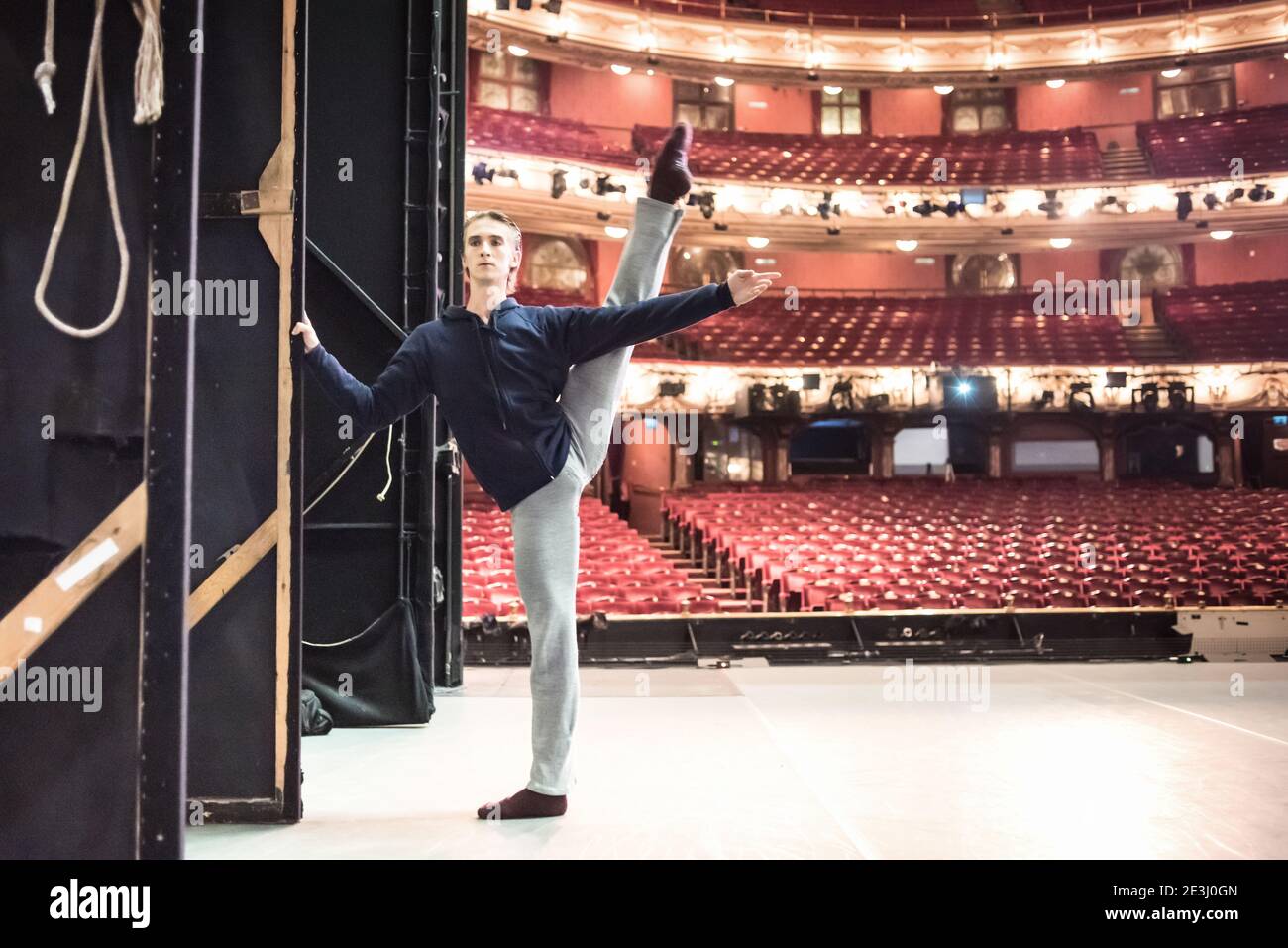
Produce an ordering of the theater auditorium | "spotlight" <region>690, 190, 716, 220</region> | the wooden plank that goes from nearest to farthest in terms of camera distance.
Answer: the wooden plank → the theater auditorium → "spotlight" <region>690, 190, 716, 220</region>

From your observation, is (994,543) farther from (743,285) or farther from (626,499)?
(743,285)

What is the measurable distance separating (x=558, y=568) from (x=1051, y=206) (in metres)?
17.6

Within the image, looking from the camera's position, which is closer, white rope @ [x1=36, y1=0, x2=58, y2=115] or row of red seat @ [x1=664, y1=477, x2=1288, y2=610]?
white rope @ [x1=36, y1=0, x2=58, y2=115]

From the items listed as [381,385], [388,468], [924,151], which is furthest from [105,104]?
[924,151]

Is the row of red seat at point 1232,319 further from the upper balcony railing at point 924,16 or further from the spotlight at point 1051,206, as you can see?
the upper balcony railing at point 924,16

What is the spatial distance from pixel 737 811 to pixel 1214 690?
402 cm

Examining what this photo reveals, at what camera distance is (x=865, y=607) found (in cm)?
844

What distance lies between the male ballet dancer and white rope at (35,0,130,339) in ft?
1.87

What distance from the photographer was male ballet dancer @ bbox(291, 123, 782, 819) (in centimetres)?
246

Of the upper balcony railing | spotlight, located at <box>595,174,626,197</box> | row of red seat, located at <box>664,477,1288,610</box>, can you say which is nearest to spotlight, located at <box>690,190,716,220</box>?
spotlight, located at <box>595,174,626,197</box>

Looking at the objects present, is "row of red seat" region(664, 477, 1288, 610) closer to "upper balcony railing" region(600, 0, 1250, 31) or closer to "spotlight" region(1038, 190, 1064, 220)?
"spotlight" region(1038, 190, 1064, 220)

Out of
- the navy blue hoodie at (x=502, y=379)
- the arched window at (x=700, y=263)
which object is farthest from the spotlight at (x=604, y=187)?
the navy blue hoodie at (x=502, y=379)

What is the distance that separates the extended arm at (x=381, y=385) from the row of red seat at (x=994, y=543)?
21.2 ft
